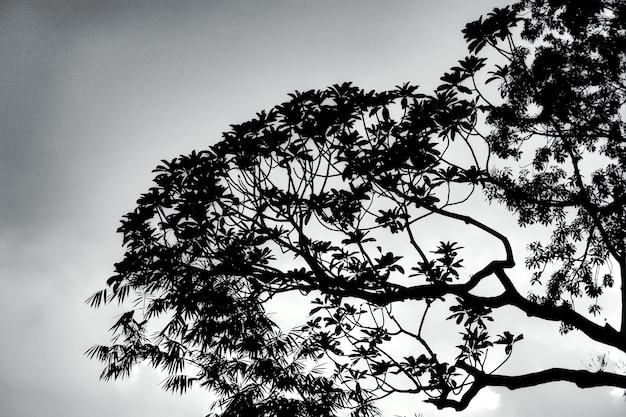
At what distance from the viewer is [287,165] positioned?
5430 mm

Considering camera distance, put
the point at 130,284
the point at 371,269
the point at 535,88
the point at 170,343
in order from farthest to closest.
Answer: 1. the point at 535,88
2. the point at 170,343
3. the point at 130,284
4. the point at 371,269

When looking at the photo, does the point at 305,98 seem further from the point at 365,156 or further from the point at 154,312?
the point at 154,312

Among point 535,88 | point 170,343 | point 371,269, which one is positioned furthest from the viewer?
point 535,88

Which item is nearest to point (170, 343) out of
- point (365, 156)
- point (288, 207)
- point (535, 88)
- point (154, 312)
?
point (154, 312)

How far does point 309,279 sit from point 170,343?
2.27 m

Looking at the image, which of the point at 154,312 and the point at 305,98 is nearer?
the point at 305,98

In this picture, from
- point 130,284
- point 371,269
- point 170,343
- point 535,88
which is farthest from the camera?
point 535,88

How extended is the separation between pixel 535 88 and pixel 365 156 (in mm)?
4865

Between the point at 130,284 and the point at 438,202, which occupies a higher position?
the point at 438,202

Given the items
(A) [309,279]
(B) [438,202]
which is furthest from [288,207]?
(B) [438,202]

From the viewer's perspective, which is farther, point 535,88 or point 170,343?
point 535,88

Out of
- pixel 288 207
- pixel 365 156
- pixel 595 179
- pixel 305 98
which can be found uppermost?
pixel 595 179

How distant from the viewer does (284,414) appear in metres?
6.23

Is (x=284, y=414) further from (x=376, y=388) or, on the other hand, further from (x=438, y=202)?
(x=438, y=202)
